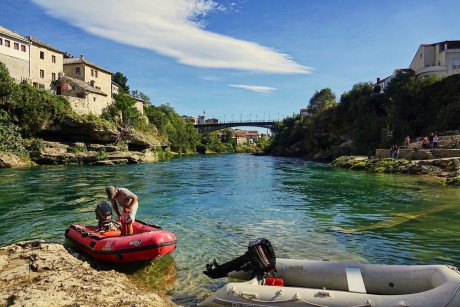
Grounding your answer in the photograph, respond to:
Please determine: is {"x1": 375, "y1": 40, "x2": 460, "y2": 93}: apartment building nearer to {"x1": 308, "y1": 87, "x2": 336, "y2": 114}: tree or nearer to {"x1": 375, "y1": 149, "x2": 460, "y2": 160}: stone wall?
{"x1": 308, "y1": 87, "x2": 336, "y2": 114}: tree

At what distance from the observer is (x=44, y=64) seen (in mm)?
46469

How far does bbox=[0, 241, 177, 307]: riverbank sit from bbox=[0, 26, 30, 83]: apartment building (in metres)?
39.1

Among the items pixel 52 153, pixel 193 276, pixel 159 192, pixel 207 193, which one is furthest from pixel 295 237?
pixel 52 153

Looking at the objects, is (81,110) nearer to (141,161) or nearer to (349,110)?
(141,161)

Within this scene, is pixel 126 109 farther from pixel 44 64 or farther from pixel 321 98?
pixel 321 98

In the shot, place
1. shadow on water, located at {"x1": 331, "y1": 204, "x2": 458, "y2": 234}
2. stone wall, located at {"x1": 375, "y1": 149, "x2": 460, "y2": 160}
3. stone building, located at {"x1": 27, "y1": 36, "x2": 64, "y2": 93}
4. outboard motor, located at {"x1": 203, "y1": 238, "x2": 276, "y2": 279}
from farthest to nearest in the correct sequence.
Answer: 1. stone building, located at {"x1": 27, "y1": 36, "x2": 64, "y2": 93}
2. stone wall, located at {"x1": 375, "y1": 149, "x2": 460, "y2": 160}
3. shadow on water, located at {"x1": 331, "y1": 204, "x2": 458, "y2": 234}
4. outboard motor, located at {"x1": 203, "y1": 238, "x2": 276, "y2": 279}

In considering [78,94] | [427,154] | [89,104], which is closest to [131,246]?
[427,154]

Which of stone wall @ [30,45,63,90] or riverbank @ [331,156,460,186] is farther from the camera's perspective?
stone wall @ [30,45,63,90]

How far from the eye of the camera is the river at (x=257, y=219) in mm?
8648

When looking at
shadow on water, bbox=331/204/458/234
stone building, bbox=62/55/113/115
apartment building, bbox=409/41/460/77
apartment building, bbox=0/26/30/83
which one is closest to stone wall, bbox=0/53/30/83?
apartment building, bbox=0/26/30/83

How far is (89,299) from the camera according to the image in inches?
219

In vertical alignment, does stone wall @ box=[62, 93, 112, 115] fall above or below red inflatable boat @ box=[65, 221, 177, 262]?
above

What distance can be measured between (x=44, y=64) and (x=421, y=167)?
149 ft

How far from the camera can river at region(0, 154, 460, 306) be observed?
865 centimetres
